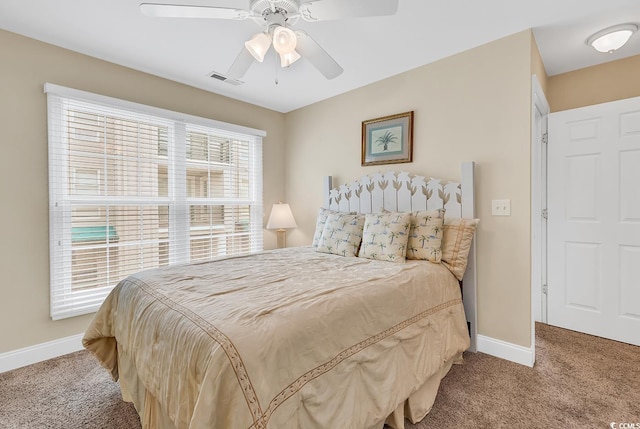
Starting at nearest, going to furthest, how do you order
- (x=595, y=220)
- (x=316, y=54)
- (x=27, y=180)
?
(x=316, y=54) → (x=27, y=180) → (x=595, y=220)

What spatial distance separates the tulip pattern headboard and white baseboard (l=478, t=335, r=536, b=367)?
0.08m

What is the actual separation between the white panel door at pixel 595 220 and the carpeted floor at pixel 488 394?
0.34m

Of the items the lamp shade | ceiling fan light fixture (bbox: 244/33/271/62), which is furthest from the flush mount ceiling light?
the lamp shade

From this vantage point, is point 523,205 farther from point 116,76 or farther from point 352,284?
point 116,76

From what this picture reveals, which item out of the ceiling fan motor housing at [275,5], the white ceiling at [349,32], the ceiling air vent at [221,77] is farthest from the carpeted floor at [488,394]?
the ceiling air vent at [221,77]

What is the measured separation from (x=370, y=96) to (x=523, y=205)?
1830 mm

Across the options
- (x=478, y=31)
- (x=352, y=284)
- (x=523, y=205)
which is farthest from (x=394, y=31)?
(x=352, y=284)

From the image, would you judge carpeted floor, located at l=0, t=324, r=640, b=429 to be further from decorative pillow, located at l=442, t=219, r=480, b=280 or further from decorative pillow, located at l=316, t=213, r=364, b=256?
decorative pillow, located at l=316, t=213, r=364, b=256

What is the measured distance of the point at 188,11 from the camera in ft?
5.10

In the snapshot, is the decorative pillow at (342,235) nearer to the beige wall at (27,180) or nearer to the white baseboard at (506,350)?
the white baseboard at (506,350)

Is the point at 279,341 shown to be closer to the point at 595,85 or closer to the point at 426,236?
the point at 426,236

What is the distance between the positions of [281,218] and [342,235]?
4.14 feet

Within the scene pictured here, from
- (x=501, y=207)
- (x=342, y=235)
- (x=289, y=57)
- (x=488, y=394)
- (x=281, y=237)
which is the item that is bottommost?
(x=488, y=394)

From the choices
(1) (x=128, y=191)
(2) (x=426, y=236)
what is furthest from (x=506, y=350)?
(1) (x=128, y=191)
